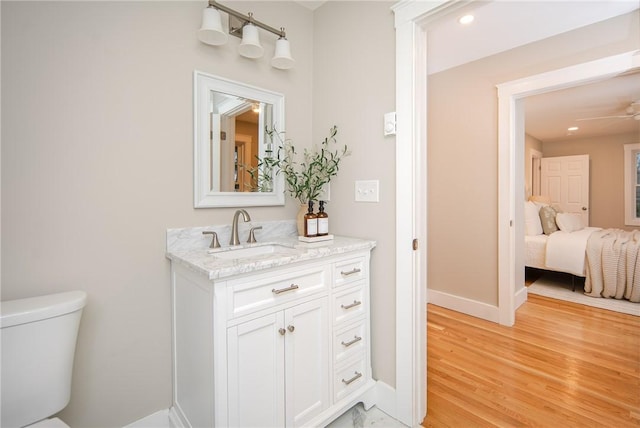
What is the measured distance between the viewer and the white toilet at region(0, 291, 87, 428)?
993 mm

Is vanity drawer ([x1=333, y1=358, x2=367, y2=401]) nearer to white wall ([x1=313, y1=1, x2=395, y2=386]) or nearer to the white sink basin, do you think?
white wall ([x1=313, y1=1, x2=395, y2=386])

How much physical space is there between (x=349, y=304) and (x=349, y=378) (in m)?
0.39

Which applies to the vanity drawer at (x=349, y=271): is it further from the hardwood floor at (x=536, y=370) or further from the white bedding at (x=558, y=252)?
the white bedding at (x=558, y=252)

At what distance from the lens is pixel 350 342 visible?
5.26 feet

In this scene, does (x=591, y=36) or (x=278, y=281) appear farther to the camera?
(x=591, y=36)

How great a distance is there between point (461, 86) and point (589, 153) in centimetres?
545

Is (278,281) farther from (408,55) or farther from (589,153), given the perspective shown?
(589,153)

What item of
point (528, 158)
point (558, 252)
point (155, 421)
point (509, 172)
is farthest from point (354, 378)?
point (528, 158)

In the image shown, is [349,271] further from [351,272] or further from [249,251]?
[249,251]

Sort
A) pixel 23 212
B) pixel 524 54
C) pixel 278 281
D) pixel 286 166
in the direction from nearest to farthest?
pixel 23 212
pixel 278 281
pixel 286 166
pixel 524 54

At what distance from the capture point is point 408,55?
1.54m

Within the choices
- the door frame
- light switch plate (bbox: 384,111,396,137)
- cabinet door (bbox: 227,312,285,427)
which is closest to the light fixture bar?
the door frame

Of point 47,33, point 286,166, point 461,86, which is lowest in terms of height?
point 286,166

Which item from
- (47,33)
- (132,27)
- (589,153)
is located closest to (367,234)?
(132,27)
